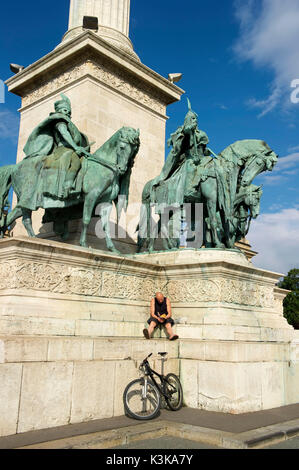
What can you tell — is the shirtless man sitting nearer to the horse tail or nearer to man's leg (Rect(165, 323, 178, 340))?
man's leg (Rect(165, 323, 178, 340))

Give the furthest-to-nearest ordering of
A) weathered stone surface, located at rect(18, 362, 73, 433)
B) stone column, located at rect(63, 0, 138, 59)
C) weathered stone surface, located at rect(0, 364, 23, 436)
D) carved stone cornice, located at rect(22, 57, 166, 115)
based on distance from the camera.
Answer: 1. stone column, located at rect(63, 0, 138, 59)
2. carved stone cornice, located at rect(22, 57, 166, 115)
3. weathered stone surface, located at rect(18, 362, 73, 433)
4. weathered stone surface, located at rect(0, 364, 23, 436)

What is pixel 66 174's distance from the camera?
10453 mm

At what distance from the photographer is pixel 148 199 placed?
41.8 feet

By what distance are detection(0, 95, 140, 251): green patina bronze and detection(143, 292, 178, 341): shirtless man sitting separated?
1.85m

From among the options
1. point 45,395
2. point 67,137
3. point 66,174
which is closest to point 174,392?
point 45,395

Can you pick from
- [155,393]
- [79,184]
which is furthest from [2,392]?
[79,184]

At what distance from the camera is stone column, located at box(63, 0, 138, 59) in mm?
16281

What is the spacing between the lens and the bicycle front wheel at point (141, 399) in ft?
25.2

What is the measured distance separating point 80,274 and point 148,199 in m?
4.10

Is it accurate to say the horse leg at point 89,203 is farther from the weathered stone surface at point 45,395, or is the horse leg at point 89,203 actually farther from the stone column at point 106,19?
the stone column at point 106,19

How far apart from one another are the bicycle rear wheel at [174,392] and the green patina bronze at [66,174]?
3.51 meters

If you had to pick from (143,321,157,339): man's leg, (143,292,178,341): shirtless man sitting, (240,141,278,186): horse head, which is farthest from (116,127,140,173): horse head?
(143,321,157,339): man's leg

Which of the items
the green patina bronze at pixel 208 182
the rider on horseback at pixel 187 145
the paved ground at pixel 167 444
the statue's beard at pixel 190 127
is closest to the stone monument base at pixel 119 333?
the green patina bronze at pixel 208 182
